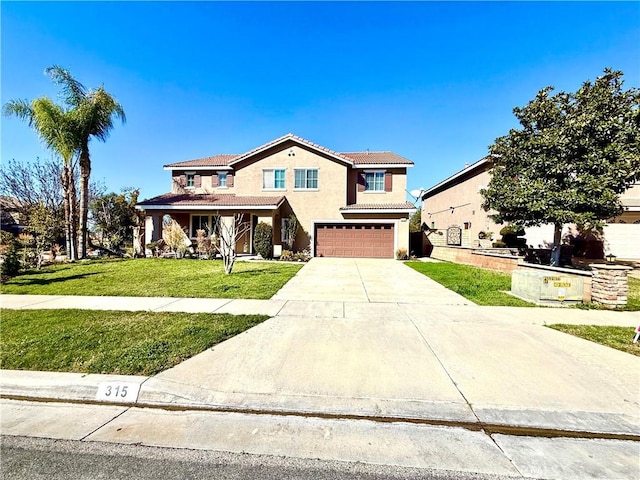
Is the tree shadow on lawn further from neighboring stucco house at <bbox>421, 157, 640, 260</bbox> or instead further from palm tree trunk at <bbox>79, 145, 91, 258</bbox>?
neighboring stucco house at <bbox>421, 157, 640, 260</bbox>

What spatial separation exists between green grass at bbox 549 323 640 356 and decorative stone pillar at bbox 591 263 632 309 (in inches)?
70.4

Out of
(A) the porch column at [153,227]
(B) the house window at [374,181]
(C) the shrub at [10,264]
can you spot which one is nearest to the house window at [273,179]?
(B) the house window at [374,181]

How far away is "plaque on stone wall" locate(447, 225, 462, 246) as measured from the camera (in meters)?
20.2

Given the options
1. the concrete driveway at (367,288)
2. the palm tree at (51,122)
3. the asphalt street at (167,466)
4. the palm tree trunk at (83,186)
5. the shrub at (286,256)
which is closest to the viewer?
the asphalt street at (167,466)

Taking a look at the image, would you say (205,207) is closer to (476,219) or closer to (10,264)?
(10,264)

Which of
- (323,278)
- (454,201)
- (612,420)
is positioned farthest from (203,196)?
(612,420)

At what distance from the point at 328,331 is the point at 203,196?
57.2 feet

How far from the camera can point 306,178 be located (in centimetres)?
1980

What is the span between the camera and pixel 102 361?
4066mm

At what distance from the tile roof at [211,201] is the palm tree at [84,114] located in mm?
3372

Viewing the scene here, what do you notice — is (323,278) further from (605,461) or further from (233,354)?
(605,461)

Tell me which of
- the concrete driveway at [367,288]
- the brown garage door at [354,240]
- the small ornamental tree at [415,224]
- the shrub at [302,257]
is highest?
the small ornamental tree at [415,224]

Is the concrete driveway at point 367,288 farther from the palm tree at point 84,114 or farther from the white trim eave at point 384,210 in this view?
the palm tree at point 84,114

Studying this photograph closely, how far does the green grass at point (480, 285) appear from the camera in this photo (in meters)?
7.77
